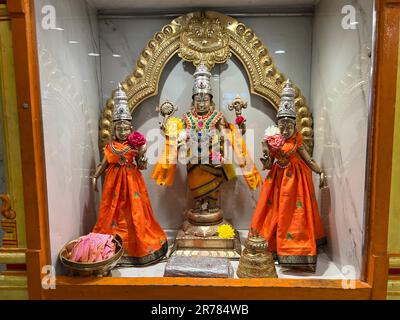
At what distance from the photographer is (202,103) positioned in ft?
5.70

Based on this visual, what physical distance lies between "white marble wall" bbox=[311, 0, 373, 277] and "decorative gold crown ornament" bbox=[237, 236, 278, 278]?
0.35 metres

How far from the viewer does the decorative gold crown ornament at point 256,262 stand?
1.43 m

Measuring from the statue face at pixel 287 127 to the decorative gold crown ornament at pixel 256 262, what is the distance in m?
0.52

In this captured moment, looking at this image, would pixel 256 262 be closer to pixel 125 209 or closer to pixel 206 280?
pixel 206 280

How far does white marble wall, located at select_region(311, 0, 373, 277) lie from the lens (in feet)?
4.29

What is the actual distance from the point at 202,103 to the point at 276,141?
0.45 meters

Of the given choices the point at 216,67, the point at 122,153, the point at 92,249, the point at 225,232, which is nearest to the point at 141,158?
the point at 122,153

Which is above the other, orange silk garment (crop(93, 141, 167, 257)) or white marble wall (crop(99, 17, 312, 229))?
white marble wall (crop(99, 17, 312, 229))

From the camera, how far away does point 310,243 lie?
5.02 ft

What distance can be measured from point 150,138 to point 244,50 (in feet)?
2.44

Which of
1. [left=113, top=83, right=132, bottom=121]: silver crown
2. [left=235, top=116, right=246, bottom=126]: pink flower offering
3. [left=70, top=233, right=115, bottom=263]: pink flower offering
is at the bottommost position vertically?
[left=70, top=233, right=115, bottom=263]: pink flower offering

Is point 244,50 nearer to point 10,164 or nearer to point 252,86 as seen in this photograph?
point 252,86

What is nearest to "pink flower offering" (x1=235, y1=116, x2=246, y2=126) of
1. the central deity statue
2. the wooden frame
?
the central deity statue

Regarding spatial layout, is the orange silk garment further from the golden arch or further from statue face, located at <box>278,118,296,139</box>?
statue face, located at <box>278,118,296,139</box>
